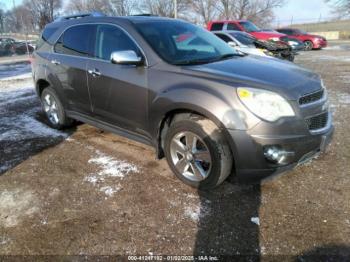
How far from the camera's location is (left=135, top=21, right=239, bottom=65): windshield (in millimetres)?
3809

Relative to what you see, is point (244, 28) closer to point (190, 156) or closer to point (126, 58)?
point (126, 58)

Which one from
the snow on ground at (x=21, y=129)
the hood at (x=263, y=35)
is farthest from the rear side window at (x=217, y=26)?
the snow on ground at (x=21, y=129)

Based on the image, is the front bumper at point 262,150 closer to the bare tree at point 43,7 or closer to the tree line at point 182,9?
the tree line at point 182,9

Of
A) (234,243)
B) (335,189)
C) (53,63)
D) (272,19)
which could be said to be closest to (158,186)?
(234,243)

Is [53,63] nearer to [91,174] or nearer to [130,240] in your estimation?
[91,174]

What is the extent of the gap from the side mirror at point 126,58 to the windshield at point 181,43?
0.79 ft

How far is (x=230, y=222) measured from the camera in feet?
9.87

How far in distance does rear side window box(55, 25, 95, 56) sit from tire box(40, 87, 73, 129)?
2.55 ft

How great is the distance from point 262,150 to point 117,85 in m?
1.93

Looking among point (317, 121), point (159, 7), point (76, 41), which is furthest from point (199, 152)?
point (159, 7)

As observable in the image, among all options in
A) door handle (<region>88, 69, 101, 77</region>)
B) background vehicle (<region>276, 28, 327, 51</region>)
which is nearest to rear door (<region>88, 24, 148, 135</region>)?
door handle (<region>88, 69, 101, 77</region>)

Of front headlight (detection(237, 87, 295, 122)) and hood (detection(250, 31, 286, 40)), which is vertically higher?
front headlight (detection(237, 87, 295, 122))

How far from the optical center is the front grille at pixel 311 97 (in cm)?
317

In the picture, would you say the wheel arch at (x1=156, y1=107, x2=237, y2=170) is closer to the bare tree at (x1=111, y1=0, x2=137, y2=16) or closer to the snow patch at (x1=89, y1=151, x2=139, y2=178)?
the snow patch at (x1=89, y1=151, x2=139, y2=178)
